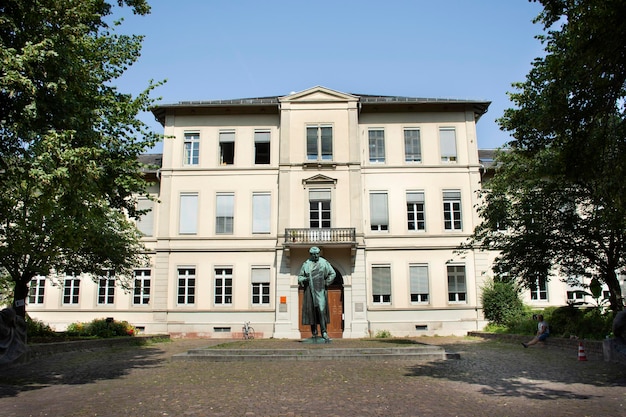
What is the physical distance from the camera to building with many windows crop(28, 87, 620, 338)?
93.1 feet

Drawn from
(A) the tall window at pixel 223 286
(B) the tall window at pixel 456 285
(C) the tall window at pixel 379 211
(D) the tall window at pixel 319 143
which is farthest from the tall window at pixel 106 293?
(B) the tall window at pixel 456 285

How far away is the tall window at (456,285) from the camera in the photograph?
28.9 m

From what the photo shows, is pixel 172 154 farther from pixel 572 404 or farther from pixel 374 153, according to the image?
pixel 572 404

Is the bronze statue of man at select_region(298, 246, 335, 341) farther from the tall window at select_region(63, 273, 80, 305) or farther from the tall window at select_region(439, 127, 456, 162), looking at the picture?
the tall window at select_region(63, 273, 80, 305)

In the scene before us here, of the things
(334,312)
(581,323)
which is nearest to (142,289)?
(334,312)

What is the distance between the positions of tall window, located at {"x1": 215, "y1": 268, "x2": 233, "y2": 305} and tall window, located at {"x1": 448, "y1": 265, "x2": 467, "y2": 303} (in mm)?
11480

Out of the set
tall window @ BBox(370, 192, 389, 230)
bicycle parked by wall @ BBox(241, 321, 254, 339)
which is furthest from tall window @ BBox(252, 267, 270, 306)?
tall window @ BBox(370, 192, 389, 230)

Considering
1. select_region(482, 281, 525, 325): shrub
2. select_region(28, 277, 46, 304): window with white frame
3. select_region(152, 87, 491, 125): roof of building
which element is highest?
select_region(152, 87, 491, 125): roof of building

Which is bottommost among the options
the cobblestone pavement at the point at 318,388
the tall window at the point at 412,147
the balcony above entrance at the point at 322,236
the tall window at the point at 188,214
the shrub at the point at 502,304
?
the cobblestone pavement at the point at 318,388

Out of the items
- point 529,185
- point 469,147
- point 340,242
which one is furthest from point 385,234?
point 529,185

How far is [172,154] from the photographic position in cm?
3053

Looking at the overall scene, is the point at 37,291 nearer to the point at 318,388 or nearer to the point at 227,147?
the point at 227,147

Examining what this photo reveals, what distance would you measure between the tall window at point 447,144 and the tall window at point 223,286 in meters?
13.2

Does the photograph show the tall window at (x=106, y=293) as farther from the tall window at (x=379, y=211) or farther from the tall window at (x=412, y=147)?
the tall window at (x=412, y=147)
